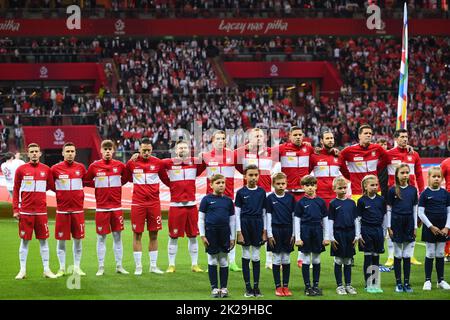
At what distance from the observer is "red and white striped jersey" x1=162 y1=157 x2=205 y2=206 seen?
46.4ft

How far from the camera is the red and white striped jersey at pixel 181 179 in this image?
14.1 m

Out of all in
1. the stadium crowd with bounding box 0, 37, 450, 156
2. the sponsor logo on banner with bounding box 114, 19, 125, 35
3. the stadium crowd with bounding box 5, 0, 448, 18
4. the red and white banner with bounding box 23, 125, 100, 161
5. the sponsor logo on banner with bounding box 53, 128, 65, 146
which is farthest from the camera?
the stadium crowd with bounding box 5, 0, 448, 18

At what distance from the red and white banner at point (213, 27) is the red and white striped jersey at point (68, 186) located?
30.4 metres

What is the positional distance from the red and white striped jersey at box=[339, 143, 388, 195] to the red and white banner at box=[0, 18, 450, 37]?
102 feet

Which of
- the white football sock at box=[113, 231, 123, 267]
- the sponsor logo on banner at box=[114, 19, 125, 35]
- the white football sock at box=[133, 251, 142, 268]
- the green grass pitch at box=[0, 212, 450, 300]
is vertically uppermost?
the sponsor logo on banner at box=[114, 19, 125, 35]

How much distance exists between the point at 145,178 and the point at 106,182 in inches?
25.7

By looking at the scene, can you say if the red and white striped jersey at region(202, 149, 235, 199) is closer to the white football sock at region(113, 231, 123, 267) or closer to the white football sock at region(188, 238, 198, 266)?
the white football sock at region(188, 238, 198, 266)

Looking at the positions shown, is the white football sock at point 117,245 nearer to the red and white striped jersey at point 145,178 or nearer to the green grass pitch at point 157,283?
the green grass pitch at point 157,283

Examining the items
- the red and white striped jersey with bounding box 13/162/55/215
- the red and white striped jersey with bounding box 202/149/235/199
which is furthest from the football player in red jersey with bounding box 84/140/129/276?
the red and white striped jersey with bounding box 202/149/235/199

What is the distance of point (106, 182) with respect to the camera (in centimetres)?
1405

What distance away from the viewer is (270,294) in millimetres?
12070

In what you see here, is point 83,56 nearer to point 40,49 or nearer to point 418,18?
point 40,49

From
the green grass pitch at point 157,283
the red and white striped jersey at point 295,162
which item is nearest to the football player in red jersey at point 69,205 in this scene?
the green grass pitch at point 157,283

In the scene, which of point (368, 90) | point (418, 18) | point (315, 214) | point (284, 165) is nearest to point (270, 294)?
point (315, 214)
